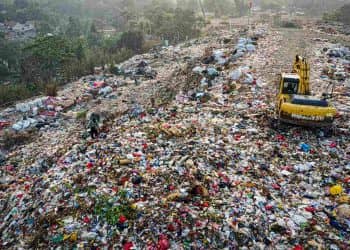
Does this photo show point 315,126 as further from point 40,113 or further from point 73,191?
point 40,113

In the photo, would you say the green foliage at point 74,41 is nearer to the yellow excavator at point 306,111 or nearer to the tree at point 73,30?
the tree at point 73,30

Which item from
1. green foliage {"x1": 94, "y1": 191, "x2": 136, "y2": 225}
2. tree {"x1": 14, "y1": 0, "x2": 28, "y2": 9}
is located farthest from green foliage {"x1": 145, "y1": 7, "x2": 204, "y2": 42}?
tree {"x1": 14, "y1": 0, "x2": 28, "y2": 9}

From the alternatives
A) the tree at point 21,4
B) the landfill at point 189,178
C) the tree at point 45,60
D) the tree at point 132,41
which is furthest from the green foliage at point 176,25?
the tree at point 21,4

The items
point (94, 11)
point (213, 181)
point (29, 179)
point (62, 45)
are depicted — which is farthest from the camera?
point (94, 11)

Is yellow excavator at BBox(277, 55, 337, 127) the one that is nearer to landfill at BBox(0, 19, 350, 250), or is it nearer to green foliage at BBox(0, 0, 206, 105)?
landfill at BBox(0, 19, 350, 250)

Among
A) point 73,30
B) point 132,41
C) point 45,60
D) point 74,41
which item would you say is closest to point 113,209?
point 45,60

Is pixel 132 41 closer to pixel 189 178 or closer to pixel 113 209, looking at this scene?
pixel 189 178

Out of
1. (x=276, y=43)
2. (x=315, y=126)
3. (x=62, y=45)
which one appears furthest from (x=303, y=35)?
(x=62, y=45)

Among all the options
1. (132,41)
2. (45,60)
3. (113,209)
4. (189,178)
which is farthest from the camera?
(132,41)

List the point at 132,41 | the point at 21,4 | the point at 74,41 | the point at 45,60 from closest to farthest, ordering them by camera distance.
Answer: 1. the point at 45,60
2. the point at 132,41
3. the point at 74,41
4. the point at 21,4
